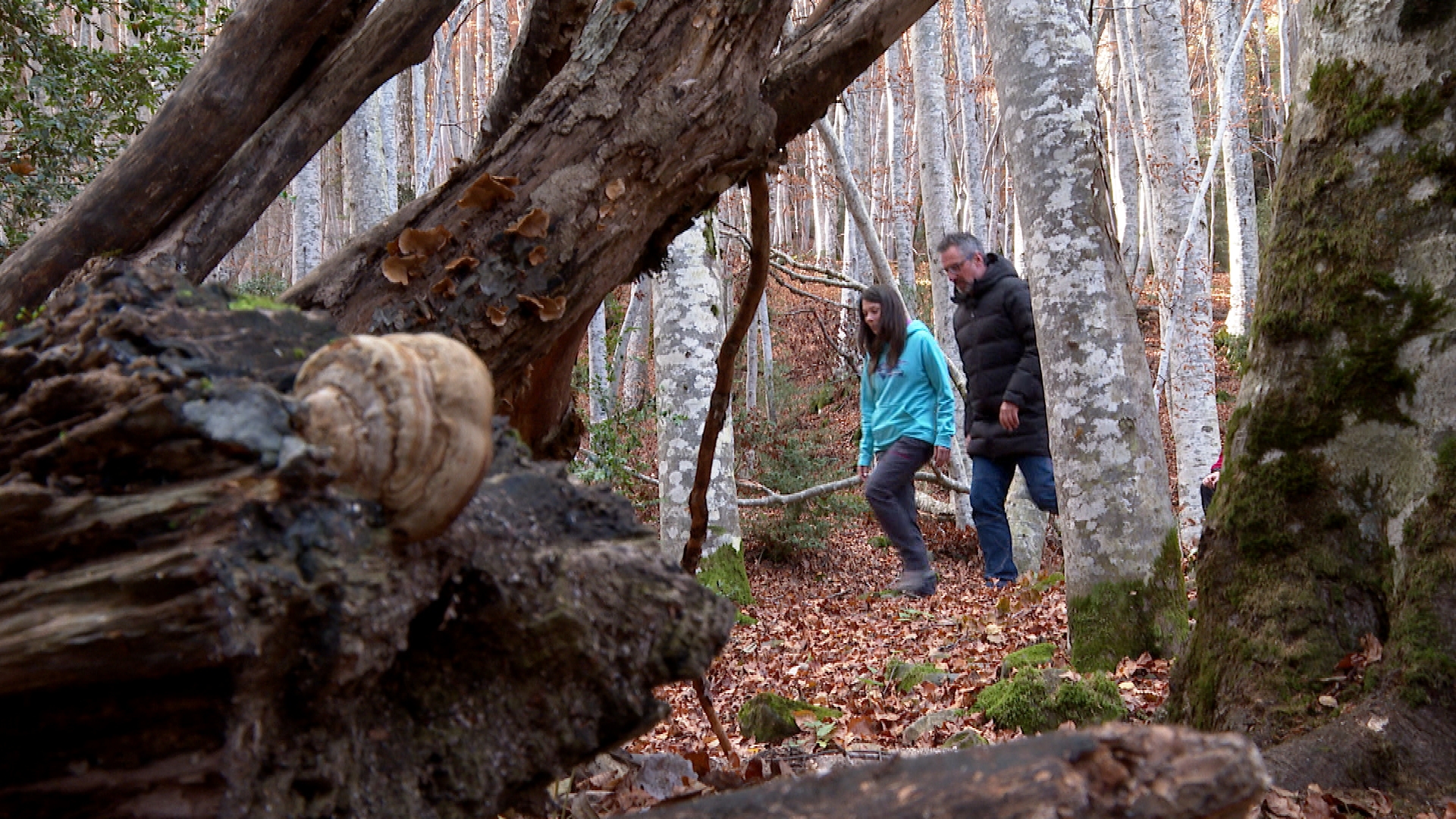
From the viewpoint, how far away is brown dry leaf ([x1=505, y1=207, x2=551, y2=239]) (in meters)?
2.18

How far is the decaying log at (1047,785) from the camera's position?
1065 mm

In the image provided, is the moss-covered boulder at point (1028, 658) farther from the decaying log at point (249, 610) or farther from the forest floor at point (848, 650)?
the decaying log at point (249, 610)

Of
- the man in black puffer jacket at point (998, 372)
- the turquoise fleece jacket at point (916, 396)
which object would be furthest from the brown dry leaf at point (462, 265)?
the turquoise fleece jacket at point (916, 396)

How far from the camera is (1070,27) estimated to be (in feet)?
15.5

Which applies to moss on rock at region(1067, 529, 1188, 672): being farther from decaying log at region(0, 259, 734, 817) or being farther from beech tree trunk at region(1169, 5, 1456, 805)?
decaying log at region(0, 259, 734, 817)

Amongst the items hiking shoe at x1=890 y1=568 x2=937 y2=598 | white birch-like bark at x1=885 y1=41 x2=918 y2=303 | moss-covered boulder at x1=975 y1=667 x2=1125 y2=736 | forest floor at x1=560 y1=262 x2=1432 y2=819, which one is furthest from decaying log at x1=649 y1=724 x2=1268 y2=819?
white birch-like bark at x1=885 y1=41 x2=918 y2=303

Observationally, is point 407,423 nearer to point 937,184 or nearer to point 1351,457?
point 1351,457

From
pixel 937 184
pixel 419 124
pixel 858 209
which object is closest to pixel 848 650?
pixel 858 209

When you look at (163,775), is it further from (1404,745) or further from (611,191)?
(1404,745)

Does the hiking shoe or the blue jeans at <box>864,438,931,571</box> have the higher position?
the blue jeans at <box>864,438,931,571</box>

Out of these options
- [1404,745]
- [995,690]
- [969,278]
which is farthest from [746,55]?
[969,278]

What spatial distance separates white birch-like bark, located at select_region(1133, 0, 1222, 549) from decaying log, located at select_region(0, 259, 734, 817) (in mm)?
8704

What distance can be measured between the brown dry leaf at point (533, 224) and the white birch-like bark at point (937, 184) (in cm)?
844

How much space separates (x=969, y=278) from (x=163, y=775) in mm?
6312
